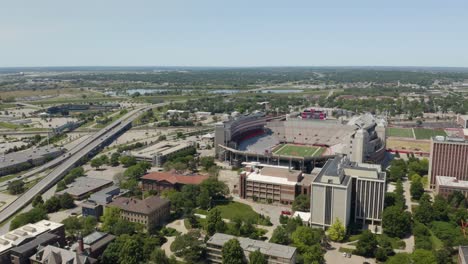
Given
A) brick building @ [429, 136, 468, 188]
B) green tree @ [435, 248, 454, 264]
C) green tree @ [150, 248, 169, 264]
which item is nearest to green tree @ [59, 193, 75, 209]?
green tree @ [150, 248, 169, 264]

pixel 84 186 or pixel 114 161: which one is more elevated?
pixel 114 161

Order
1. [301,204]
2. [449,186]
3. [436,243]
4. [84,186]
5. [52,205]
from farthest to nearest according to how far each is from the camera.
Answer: [84,186] → [449,186] → [52,205] → [301,204] → [436,243]

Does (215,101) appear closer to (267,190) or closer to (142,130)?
(142,130)

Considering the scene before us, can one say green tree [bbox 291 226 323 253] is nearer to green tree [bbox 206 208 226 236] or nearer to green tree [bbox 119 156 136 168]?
green tree [bbox 206 208 226 236]

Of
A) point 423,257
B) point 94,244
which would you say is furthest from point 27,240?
point 423,257

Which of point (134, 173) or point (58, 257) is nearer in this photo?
point (58, 257)

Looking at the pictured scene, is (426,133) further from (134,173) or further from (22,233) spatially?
(22,233)
